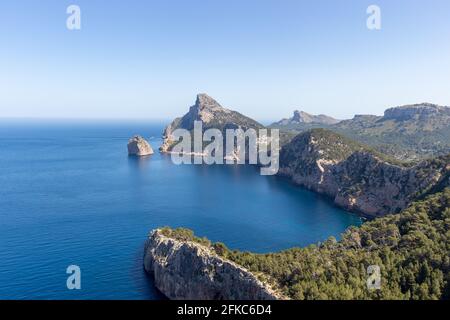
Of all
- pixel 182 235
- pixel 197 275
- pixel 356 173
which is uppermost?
pixel 356 173

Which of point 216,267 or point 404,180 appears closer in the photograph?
point 216,267

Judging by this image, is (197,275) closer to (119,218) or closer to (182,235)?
(182,235)

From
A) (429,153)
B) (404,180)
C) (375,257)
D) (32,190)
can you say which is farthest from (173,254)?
(429,153)

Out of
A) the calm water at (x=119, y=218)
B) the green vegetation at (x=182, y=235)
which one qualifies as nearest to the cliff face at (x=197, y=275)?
the green vegetation at (x=182, y=235)

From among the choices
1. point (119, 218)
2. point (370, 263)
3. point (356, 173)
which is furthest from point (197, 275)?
point (356, 173)
